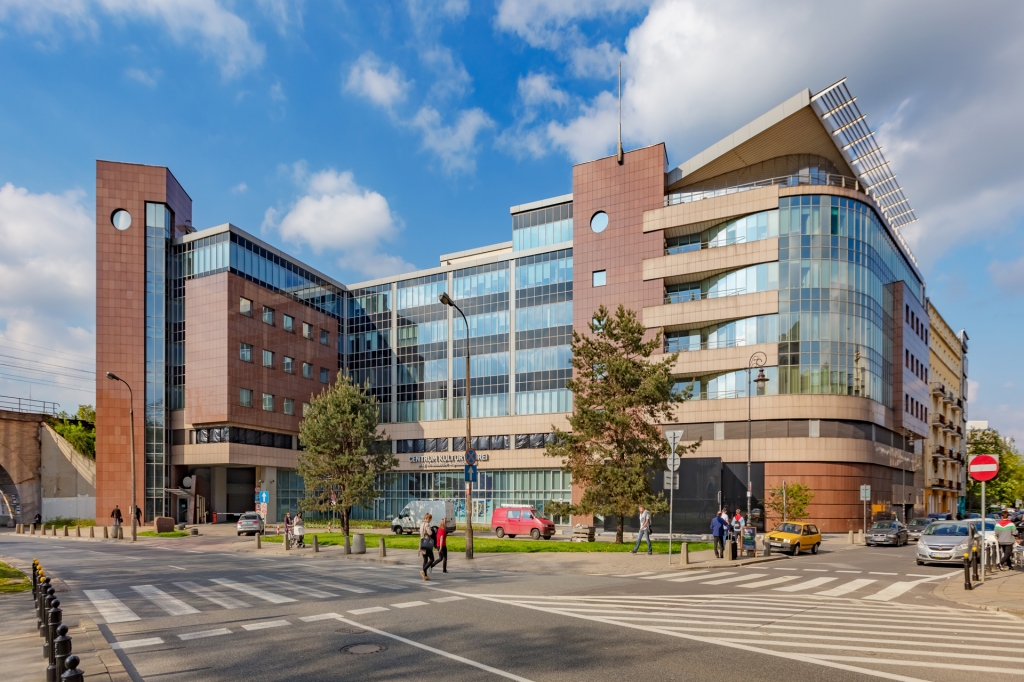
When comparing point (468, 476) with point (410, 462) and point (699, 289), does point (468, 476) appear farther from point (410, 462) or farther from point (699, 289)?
point (410, 462)

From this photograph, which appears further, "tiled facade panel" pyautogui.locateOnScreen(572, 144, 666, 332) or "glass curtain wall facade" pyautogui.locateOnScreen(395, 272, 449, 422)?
"glass curtain wall facade" pyautogui.locateOnScreen(395, 272, 449, 422)

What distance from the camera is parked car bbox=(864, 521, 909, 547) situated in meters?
39.0

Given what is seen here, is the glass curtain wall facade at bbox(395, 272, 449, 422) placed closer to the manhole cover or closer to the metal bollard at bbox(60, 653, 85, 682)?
the manhole cover

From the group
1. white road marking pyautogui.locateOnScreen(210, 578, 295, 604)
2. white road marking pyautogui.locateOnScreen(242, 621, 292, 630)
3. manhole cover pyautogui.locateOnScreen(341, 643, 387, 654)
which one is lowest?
white road marking pyautogui.locateOnScreen(210, 578, 295, 604)

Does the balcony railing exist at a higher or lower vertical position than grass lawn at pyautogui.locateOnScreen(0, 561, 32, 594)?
higher

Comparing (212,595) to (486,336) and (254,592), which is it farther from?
(486,336)

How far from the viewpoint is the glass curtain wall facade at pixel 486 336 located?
6519cm

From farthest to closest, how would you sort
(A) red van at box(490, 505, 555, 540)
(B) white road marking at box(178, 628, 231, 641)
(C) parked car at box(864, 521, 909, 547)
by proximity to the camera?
(A) red van at box(490, 505, 555, 540)
(C) parked car at box(864, 521, 909, 547)
(B) white road marking at box(178, 628, 231, 641)

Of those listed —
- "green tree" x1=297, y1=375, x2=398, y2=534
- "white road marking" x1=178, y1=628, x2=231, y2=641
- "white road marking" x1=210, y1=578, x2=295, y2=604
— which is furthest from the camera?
"green tree" x1=297, y1=375, x2=398, y2=534

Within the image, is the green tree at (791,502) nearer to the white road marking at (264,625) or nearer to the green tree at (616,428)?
the green tree at (616,428)

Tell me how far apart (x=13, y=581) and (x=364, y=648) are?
15075 mm

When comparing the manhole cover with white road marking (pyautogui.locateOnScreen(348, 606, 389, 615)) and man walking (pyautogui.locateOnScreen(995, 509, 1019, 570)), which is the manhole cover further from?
man walking (pyautogui.locateOnScreen(995, 509, 1019, 570))

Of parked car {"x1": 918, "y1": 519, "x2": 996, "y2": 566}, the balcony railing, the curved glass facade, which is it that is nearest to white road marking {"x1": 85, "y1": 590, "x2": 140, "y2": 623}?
parked car {"x1": 918, "y1": 519, "x2": 996, "y2": 566}

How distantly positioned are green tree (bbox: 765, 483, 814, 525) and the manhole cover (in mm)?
40491
